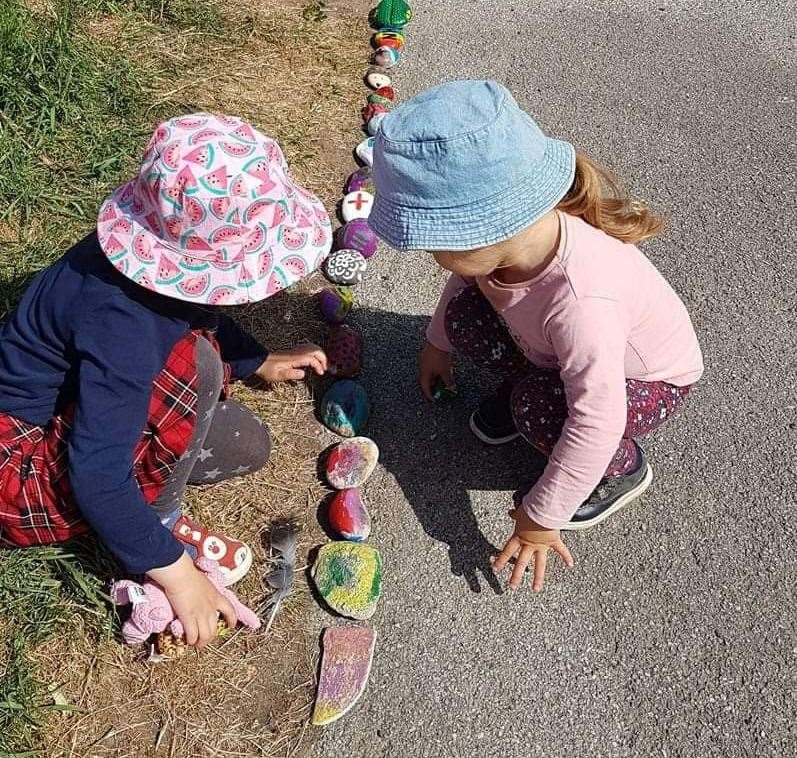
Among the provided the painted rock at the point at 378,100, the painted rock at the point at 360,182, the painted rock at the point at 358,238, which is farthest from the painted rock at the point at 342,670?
the painted rock at the point at 378,100

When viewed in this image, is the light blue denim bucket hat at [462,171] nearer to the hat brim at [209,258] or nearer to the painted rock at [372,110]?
the hat brim at [209,258]

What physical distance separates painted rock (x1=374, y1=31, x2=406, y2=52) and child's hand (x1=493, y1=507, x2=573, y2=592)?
2376 mm

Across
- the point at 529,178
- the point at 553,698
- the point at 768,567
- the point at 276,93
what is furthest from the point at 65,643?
the point at 276,93

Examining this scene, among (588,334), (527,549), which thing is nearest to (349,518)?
(527,549)

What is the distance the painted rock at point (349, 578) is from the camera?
1925 mm

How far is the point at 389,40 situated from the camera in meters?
3.44

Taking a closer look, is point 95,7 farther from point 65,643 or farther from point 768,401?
point 768,401

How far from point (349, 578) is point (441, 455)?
471 mm

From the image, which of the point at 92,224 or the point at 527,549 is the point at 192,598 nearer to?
the point at 527,549

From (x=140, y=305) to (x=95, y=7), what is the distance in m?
2.46

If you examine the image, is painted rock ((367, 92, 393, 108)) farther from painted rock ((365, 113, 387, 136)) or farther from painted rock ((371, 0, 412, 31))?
painted rock ((371, 0, 412, 31))

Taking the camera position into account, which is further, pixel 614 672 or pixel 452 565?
pixel 452 565

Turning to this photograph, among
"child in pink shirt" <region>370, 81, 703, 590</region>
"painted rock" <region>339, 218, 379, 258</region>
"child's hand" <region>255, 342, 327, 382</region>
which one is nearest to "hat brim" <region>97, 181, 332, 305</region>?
"child in pink shirt" <region>370, 81, 703, 590</region>

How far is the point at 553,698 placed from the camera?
183cm
